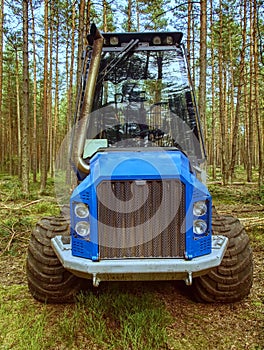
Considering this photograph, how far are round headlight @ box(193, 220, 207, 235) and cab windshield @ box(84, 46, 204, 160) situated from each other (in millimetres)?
1198

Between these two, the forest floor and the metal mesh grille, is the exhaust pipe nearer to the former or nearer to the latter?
the metal mesh grille

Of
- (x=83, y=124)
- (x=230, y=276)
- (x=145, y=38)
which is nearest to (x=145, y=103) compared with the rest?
(x=145, y=38)

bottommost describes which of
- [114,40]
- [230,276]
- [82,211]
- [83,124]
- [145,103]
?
[230,276]

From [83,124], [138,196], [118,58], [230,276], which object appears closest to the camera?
[138,196]

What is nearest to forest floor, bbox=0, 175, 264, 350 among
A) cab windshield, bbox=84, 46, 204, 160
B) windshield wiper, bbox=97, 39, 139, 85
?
cab windshield, bbox=84, 46, 204, 160

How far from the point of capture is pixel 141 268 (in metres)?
2.68

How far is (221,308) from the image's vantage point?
338 centimetres

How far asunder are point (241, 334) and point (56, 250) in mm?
1688

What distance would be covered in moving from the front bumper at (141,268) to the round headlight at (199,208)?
13.8 inches

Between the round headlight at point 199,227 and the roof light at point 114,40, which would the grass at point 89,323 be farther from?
the roof light at point 114,40

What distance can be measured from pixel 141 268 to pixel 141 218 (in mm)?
384

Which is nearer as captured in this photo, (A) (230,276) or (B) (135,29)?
(A) (230,276)

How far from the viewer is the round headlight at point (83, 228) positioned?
2.84 metres

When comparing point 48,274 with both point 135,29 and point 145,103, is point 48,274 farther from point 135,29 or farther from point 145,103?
point 135,29
